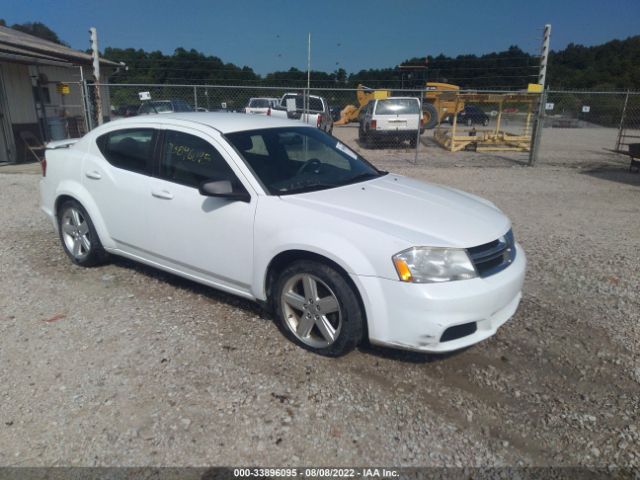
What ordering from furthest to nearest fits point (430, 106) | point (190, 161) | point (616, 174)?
point (430, 106)
point (616, 174)
point (190, 161)

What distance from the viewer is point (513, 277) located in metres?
3.10

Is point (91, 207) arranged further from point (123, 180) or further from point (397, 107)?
point (397, 107)

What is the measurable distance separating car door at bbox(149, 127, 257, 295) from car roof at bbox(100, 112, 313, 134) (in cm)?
16

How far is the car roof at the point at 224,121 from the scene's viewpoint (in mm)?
3832

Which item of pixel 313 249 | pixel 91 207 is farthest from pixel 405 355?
pixel 91 207

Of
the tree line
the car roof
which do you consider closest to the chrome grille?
the car roof

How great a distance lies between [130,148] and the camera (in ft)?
13.7

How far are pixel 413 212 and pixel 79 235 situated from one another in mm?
3396

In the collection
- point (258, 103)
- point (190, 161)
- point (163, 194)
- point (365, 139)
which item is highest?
point (258, 103)

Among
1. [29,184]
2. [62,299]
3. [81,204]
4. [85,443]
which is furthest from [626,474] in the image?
[29,184]

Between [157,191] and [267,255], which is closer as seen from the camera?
[267,255]

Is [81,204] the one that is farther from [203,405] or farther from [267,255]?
[203,405]

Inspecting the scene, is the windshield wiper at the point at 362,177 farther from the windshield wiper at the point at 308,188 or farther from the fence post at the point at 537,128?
the fence post at the point at 537,128

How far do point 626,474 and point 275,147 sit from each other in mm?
3129
